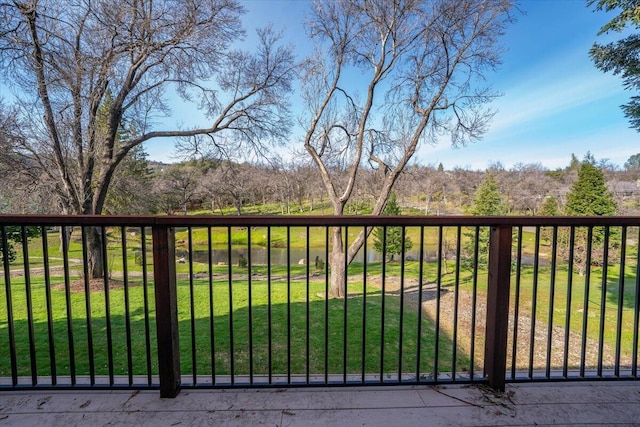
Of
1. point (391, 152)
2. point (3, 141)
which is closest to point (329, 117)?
point (391, 152)

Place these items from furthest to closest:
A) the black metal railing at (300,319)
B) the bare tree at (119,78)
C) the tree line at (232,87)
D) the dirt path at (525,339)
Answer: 1. the tree line at (232,87)
2. the bare tree at (119,78)
3. the dirt path at (525,339)
4. the black metal railing at (300,319)

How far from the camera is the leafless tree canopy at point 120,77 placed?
6.43 meters


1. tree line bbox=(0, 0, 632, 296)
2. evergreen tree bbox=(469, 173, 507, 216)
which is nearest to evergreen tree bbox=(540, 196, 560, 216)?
evergreen tree bbox=(469, 173, 507, 216)

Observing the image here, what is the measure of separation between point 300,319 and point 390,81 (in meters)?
7.18

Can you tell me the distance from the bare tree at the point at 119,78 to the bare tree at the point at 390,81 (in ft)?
4.18

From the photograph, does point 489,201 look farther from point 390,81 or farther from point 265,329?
point 265,329

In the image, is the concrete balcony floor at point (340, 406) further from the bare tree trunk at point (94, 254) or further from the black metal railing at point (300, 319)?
the bare tree trunk at point (94, 254)

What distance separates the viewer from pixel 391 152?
9.23m

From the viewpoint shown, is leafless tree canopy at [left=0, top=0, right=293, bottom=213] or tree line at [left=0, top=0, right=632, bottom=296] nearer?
leafless tree canopy at [left=0, top=0, right=293, bottom=213]

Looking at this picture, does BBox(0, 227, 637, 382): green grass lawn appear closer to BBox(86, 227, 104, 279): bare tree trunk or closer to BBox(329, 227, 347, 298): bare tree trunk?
BBox(329, 227, 347, 298): bare tree trunk

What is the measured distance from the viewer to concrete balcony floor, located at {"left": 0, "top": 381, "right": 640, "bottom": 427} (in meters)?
1.35

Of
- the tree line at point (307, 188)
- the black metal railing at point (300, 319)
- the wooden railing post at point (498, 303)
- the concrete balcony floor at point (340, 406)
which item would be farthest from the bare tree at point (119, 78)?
the wooden railing post at point (498, 303)

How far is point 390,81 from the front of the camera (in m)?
8.81

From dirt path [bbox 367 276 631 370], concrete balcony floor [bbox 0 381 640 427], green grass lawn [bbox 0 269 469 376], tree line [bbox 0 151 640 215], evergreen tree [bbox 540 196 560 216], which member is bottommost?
dirt path [bbox 367 276 631 370]
